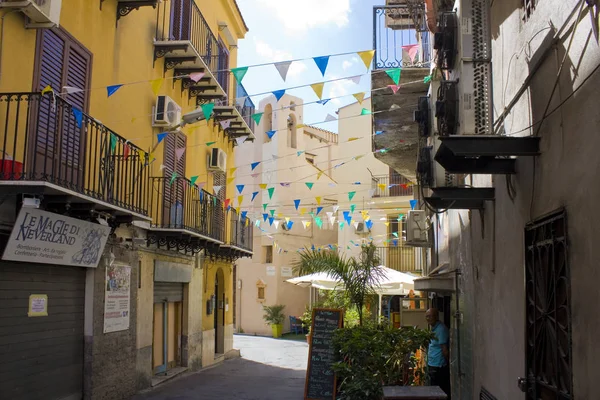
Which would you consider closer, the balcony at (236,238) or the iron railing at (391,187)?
the balcony at (236,238)

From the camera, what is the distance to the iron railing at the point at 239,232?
820 inches

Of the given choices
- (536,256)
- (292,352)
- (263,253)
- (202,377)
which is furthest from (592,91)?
(263,253)

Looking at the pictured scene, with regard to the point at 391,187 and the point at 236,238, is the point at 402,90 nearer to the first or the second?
the point at 236,238

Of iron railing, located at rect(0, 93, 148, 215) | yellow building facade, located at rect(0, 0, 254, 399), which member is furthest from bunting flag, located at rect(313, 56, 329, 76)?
iron railing, located at rect(0, 93, 148, 215)

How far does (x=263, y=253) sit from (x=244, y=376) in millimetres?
17938

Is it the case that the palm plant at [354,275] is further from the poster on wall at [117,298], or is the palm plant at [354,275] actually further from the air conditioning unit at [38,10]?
the air conditioning unit at [38,10]

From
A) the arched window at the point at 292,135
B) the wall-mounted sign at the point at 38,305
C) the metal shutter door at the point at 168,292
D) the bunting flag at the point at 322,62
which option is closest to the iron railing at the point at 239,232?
the metal shutter door at the point at 168,292

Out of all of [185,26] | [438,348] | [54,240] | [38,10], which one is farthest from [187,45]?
[438,348]

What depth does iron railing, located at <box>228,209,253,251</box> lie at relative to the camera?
2083cm

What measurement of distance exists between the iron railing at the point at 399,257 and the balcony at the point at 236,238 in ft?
26.0

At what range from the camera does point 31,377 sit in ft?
31.0

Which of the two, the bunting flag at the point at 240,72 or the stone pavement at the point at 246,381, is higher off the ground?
the bunting flag at the point at 240,72

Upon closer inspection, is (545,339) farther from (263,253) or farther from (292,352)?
(263,253)

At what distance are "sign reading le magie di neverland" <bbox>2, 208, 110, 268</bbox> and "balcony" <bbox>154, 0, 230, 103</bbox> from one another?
4200 mm
